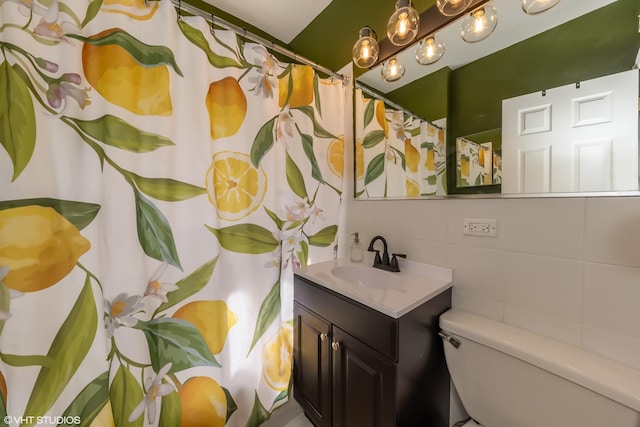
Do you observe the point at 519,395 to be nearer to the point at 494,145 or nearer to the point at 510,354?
the point at 510,354

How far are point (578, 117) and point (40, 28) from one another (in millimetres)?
1746

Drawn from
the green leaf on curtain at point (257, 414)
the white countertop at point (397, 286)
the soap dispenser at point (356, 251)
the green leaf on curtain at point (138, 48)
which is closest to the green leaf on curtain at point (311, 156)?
the soap dispenser at point (356, 251)

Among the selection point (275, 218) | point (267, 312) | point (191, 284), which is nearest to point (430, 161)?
point (275, 218)

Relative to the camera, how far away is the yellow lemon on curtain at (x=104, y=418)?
2.73 ft

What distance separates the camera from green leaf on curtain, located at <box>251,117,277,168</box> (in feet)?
3.82

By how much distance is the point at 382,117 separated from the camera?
1382 millimetres

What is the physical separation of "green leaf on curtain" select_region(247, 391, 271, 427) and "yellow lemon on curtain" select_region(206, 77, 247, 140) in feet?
4.41

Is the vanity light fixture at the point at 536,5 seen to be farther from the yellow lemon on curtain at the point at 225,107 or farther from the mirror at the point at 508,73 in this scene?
the yellow lemon on curtain at the point at 225,107

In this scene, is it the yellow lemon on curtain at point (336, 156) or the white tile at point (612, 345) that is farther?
the yellow lemon on curtain at point (336, 156)

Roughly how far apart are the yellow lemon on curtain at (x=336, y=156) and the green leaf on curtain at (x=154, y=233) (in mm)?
945

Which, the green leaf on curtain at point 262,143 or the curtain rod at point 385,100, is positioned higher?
the curtain rod at point 385,100

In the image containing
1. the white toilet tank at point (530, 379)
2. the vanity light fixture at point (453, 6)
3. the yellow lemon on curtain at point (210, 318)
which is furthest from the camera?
the yellow lemon on curtain at point (210, 318)

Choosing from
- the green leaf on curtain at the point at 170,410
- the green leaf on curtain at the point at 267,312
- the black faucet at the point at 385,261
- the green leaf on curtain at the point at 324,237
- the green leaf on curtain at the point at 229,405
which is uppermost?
the green leaf on curtain at the point at 324,237

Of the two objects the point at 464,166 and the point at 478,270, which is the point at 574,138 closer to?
the point at 464,166
